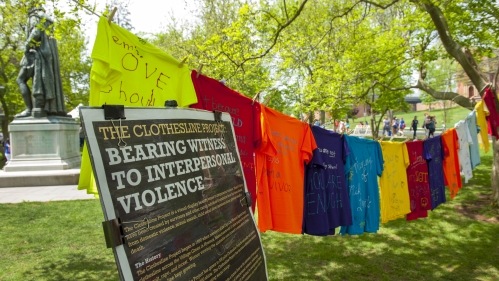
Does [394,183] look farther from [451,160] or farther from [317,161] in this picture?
[451,160]

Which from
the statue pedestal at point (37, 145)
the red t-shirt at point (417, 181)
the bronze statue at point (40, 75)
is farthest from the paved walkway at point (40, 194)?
the red t-shirt at point (417, 181)

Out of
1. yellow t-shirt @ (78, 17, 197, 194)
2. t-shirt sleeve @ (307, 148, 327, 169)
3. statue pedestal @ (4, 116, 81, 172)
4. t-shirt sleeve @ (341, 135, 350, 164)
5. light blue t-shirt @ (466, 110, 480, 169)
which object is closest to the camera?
yellow t-shirt @ (78, 17, 197, 194)

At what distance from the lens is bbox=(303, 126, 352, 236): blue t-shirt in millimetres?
3615

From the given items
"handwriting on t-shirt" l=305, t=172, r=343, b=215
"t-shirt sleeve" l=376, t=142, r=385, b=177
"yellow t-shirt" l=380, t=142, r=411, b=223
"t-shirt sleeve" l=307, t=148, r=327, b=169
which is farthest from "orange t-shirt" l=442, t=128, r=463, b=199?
"t-shirt sleeve" l=307, t=148, r=327, b=169

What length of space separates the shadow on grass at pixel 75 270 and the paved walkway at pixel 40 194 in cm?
412

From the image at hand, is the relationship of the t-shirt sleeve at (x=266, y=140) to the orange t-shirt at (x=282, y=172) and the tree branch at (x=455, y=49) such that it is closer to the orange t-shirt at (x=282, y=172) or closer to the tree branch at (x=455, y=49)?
the orange t-shirt at (x=282, y=172)

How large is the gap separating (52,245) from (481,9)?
32.5ft

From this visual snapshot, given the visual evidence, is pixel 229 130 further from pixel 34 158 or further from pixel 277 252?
pixel 34 158

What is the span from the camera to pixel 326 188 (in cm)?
375

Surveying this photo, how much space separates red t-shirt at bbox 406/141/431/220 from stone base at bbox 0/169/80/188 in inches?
374

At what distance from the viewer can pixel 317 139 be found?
12.1 ft

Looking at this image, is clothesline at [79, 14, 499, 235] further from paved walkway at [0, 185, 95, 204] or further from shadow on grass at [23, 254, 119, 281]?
paved walkway at [0, 185, 95, 204]

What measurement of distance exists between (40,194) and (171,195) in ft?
30.5

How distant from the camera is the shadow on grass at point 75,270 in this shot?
4285mm
